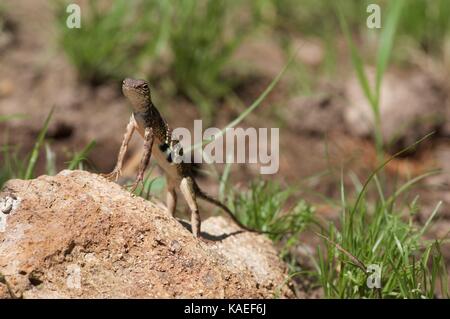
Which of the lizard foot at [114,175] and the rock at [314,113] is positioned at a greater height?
the rock at [314,113]

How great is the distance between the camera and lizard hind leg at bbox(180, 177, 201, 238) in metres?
4.01

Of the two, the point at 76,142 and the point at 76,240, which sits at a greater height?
the point at 76,142

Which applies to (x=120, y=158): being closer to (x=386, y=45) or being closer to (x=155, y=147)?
(x=155, y=147)

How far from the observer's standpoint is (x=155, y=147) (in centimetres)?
397

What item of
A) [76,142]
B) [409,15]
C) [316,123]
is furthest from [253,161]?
[409,15]

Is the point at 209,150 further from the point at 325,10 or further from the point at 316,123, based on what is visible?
the point at 325,10

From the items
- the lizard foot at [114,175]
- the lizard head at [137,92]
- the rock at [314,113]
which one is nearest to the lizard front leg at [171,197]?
the lizard foot at [114,175]

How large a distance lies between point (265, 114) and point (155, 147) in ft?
11.5

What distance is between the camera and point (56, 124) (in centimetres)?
665

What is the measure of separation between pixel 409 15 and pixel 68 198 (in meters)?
5.41

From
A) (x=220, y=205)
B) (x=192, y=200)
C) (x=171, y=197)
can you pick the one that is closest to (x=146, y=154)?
(x=192, y=200)

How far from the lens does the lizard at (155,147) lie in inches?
148

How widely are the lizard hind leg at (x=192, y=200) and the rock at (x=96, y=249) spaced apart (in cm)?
19

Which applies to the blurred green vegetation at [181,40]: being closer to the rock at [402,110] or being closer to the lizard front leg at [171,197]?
the rock at [402,110]
